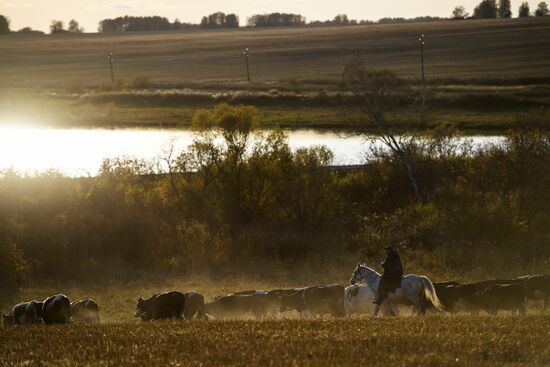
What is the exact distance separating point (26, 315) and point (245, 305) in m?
6.27

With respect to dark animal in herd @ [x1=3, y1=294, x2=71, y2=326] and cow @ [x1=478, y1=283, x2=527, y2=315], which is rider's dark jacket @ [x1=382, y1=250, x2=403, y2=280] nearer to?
cow @ [x1=478, y1=283, x2=527, y2=315]

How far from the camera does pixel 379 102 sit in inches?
1911

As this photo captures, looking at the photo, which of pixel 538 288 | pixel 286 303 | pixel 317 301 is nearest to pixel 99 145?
pixel 286 303

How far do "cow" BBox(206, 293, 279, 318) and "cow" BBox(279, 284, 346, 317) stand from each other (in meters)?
0.37

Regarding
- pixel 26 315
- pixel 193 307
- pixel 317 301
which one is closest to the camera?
pixel 26 315

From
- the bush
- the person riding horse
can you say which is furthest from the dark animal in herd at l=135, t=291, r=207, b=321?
the bush

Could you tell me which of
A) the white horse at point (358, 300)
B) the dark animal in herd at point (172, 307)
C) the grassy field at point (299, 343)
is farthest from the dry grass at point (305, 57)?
the grassy field at point (299, 343)

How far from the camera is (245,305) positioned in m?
27.3

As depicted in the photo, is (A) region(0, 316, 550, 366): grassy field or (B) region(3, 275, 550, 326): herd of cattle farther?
(B) region(3, 275, 550, 326): herd of cattle

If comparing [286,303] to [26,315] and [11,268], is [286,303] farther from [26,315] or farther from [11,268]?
[11,268]

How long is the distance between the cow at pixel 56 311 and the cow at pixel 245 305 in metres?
4.33

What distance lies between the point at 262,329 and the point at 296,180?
27728mm

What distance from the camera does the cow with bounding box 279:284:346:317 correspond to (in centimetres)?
2650

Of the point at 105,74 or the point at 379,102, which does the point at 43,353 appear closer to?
the point at 379,102
